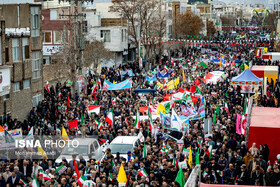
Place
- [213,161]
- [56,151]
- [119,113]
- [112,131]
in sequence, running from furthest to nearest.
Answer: [119,113] → [112,131] → [56,151] → [213,161]

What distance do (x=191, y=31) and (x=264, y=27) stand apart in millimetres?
97167

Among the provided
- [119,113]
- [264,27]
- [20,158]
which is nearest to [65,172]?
[20,158]

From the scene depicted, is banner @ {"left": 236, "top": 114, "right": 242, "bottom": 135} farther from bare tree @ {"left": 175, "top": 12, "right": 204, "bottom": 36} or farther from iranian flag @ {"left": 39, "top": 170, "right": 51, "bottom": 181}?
bare tree @ {"left": 175, "top": 12, "right": 204, "bottom": 36}

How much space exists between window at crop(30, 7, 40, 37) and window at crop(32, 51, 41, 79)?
1.14 meters

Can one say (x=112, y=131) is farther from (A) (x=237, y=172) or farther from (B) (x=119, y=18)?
(B) (x=119, y=18)

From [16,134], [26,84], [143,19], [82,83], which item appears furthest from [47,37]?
[16,134]

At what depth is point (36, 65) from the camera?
107 feet

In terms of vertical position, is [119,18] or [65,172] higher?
[119,18]

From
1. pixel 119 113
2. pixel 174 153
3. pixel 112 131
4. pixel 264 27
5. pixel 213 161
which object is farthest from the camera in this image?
pixel 264 27

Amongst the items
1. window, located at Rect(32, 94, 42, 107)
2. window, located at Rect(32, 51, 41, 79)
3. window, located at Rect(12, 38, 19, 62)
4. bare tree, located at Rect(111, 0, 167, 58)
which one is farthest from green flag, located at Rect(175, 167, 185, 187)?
bare tree, located at Rect(111, 0, 167, 58)

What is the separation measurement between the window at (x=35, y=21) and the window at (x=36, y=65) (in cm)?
114

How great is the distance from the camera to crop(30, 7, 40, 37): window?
3222cm

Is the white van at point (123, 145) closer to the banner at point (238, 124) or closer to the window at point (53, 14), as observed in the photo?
the banner at point (238, 124)

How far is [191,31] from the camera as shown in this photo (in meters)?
87.2
